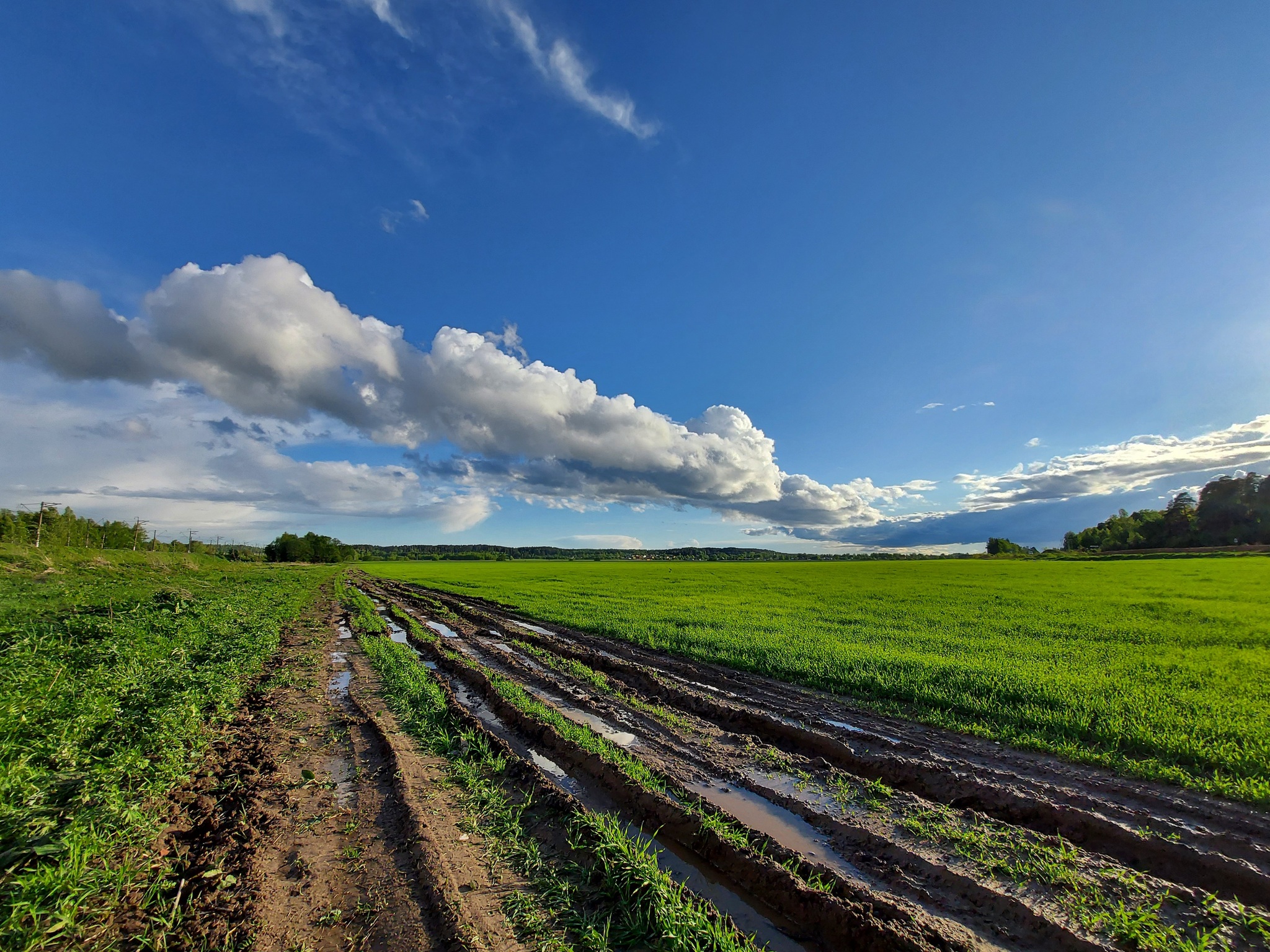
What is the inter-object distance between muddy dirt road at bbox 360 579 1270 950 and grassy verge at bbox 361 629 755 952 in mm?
590

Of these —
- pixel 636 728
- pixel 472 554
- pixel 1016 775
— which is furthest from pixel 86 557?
pixel 472 554

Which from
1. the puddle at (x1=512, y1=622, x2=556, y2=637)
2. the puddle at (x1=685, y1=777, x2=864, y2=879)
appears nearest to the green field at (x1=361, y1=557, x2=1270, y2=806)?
the puddle at (x1=512, y1=622, x2=556, y2=637)

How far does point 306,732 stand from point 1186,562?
78.0 m

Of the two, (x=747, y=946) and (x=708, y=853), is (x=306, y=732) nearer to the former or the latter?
(x=708, y=853)

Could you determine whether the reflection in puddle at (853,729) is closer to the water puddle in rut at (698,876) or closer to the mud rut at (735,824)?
the mud rut at (735,824)

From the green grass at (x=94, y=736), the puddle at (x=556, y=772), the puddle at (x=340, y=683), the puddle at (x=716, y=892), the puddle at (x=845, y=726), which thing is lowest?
the puddle at (x=845, y=726)

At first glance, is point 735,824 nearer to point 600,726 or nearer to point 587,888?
point 587,888

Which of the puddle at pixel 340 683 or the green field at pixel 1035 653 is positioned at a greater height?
the puddle at pixel 340 683

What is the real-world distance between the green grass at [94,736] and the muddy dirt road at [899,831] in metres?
4.27

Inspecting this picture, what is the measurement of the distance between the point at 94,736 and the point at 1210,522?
125m

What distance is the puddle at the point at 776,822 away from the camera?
17.0 ft

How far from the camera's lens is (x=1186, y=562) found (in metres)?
52.7

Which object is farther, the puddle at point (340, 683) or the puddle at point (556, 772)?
the puddle at point (340, 683)

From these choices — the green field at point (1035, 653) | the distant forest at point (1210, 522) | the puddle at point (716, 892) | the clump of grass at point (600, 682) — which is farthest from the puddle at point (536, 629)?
the distant forest at point (1210, 522)
